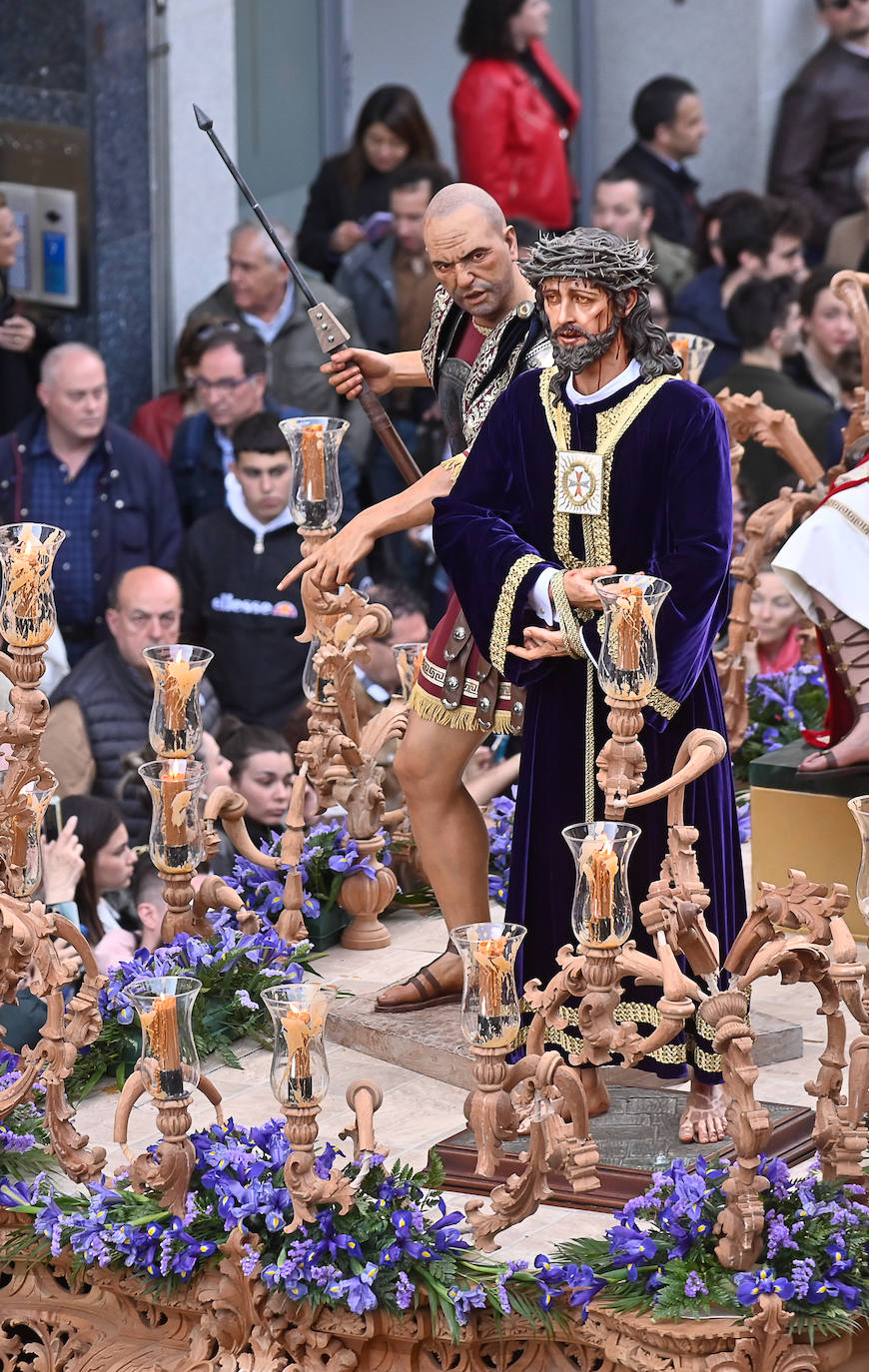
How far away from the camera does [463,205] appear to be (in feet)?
15.0

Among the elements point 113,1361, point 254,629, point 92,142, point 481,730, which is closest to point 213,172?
point 92,142

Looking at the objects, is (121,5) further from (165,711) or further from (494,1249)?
(494,1249)

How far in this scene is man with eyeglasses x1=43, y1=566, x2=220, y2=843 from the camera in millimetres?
7164

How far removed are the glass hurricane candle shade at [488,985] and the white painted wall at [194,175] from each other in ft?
19.5

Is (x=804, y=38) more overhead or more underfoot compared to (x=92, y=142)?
more overhead

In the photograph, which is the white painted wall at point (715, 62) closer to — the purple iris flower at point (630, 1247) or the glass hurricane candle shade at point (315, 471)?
the glass hurricane candle shade at point (315, 471)

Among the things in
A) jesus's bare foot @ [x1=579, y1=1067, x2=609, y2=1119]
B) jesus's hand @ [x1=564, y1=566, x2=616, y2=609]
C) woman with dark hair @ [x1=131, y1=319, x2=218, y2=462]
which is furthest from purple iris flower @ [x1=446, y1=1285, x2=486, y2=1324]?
woman with dark hair @ [x1=131, y1=319, x2=218, y2=462]

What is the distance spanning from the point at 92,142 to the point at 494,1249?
19.9 ft

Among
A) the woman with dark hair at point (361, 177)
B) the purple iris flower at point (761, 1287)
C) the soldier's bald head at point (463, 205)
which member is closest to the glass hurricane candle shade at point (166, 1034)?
the purple iris flower at point (761, 1287)

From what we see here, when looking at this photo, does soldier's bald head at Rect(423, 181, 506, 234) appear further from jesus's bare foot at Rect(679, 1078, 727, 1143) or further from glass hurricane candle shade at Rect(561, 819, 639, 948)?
jesus's bare foot at Rect(679, 1078, 727, 1143)

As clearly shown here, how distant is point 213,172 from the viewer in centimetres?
935

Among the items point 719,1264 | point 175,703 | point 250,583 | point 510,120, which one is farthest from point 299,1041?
point 510,120

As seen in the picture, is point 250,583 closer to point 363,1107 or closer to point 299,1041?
point 363,1107

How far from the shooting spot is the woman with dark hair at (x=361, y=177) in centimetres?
899
